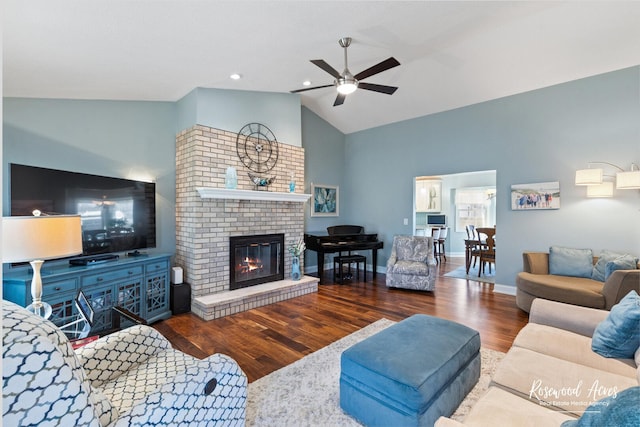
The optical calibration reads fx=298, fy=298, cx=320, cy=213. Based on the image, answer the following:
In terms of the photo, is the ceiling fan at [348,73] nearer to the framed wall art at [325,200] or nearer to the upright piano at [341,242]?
the upright piano at [341,242]

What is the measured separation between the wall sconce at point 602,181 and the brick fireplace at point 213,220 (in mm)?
4160

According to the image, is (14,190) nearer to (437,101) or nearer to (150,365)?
(150,365)

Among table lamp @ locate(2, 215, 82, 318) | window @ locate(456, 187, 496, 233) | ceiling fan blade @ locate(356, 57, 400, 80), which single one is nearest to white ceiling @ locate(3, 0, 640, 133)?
ceiling fan blade @ locate(356, 57, 400, 80)

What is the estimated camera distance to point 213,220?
162 inches

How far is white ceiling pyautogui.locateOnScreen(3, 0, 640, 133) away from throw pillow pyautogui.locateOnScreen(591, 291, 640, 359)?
9.58 ft

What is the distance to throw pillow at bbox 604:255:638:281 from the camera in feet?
11.6

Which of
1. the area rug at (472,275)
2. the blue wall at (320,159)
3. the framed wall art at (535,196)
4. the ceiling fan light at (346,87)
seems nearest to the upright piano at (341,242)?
the blue wall at (320,159)

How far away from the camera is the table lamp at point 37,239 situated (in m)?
1.58

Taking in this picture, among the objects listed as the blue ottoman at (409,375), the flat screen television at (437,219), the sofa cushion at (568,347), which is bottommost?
the blue ottoman at (409,375)

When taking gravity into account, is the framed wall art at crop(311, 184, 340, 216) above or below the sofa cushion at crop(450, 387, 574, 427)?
above

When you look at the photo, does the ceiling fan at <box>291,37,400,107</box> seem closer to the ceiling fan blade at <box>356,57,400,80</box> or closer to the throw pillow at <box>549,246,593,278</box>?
the ceiling fan blade at <box>356,57,400,80</box>

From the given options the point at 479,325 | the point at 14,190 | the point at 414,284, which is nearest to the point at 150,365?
the point at 14,190

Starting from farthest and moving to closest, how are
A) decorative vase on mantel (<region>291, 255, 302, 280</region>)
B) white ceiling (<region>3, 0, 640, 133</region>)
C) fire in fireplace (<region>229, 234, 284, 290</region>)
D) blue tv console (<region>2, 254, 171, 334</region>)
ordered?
1. decorative vase on mantel (<region>291, 255, 302, 280</region>)
2. fire in fireplace (<region>229, 234, 284, 290</region>)
3. blue tv console (<region>2, 254, 171, 334</region>)
4. white ceiling (<region>3, 0, 640, 133</region>)

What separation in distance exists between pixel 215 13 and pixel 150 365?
2752mm
